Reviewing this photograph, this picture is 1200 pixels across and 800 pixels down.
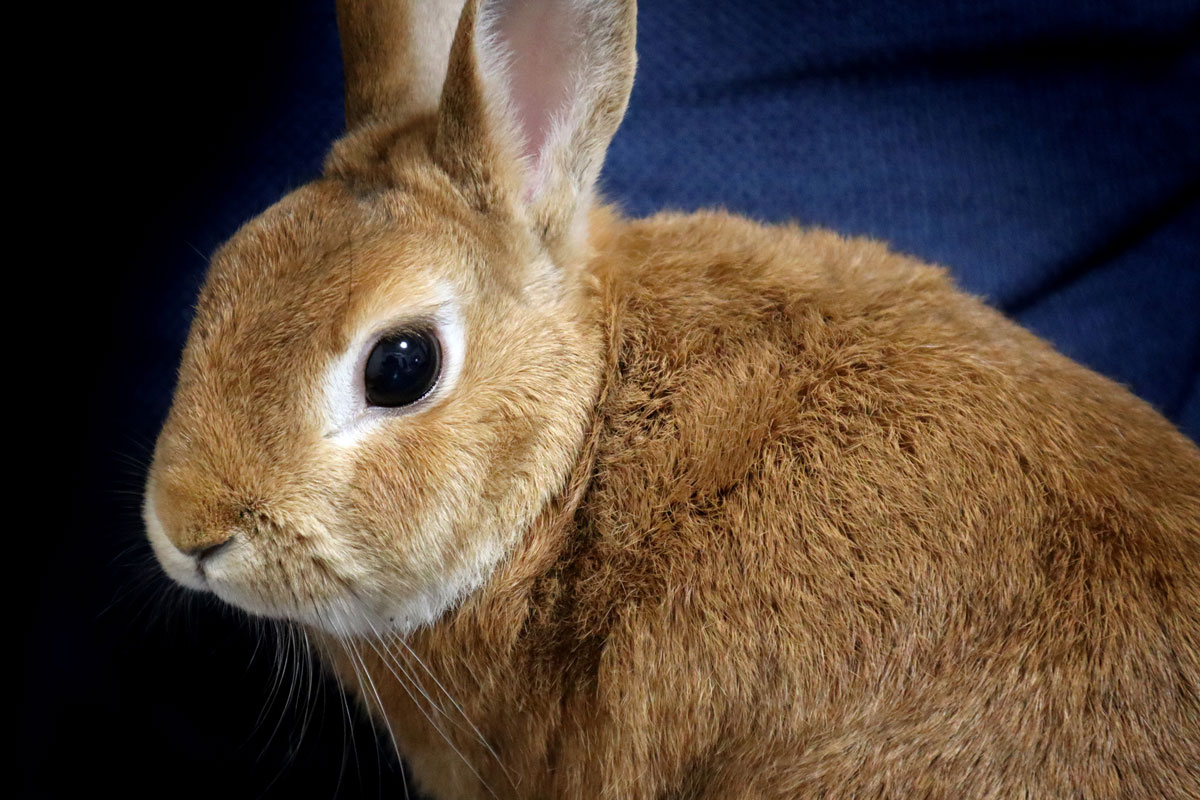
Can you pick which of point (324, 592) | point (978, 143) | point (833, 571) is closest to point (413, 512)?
point (324, 592)

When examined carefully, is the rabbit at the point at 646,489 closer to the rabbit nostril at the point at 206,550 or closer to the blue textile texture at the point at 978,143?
the rabbit nostril at the point at 206,550

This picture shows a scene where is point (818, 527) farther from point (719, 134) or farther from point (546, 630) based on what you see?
point (719, 134)

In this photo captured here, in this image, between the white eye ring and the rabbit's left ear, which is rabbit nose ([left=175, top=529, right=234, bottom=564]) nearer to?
the white eye ring

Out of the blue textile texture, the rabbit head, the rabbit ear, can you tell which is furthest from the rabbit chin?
the blue textile texture

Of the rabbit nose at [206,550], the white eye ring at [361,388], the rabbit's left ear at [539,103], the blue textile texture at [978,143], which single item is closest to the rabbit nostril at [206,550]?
the rabbit nose at [206,550]

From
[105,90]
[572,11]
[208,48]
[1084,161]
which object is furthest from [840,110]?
[105,90]

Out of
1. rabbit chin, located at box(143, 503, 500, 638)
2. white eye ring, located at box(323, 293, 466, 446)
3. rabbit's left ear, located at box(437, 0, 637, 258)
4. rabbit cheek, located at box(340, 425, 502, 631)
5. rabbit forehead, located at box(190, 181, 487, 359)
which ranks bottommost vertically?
rabbit chin, located at box(143, 503, 500, 638)
